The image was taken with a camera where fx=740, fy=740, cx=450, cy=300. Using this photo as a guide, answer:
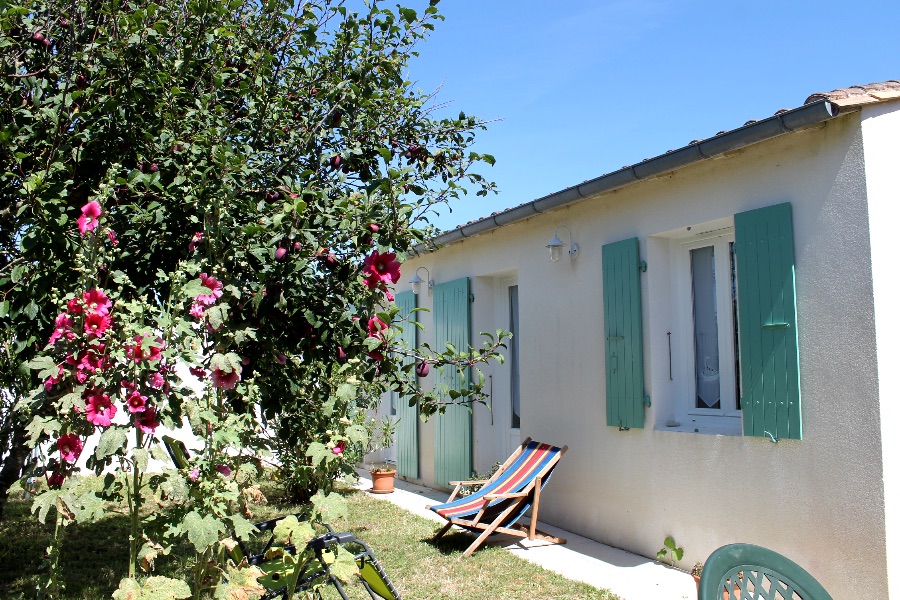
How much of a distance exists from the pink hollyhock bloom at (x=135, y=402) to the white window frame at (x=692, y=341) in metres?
3.95

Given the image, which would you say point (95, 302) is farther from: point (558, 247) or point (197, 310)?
point (558, 247)

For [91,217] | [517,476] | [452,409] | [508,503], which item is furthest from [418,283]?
[91,217]

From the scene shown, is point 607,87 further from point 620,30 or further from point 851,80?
point 851,80

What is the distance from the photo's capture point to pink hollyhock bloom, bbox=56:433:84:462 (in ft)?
8.69

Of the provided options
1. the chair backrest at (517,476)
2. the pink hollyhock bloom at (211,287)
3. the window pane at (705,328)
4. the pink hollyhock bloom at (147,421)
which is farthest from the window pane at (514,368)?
the pink hollyhock bloom at (147,421)

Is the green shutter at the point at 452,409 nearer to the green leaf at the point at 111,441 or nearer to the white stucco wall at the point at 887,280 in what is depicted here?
the white stucco wall at the point at 887,280

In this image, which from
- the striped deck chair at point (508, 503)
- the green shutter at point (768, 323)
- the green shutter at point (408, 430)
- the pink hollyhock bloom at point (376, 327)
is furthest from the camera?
the green shutter at point (408, 430)

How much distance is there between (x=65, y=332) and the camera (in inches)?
97.8

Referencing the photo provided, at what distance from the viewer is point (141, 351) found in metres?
2.47

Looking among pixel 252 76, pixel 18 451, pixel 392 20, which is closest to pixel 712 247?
pixel 392 20

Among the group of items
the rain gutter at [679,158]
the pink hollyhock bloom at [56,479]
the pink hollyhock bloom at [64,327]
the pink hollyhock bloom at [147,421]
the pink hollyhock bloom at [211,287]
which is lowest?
the pink hollyhock bloom at [56,479]

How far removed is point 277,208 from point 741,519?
356 cm

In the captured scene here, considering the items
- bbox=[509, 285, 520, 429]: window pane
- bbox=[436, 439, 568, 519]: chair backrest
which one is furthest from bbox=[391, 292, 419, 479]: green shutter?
bbox=[436, 439, 568, 519]: chair backrest

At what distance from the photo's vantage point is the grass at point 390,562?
488 centimetres
